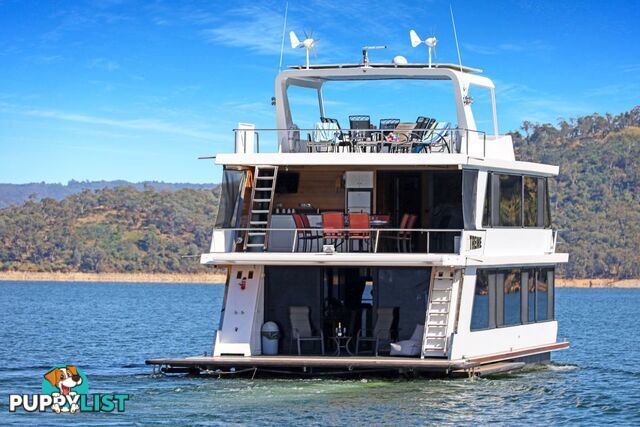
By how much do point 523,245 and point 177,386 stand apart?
289 inches

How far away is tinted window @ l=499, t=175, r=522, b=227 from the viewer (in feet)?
79.8

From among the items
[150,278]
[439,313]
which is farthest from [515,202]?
[150,278]

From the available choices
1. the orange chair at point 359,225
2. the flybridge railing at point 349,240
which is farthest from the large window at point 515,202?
the orange chair at point 359,225

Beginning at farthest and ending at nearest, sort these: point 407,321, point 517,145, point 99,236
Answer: point 517,145 → point 99,236 → point 407,321

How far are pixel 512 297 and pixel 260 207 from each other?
17.0 ft

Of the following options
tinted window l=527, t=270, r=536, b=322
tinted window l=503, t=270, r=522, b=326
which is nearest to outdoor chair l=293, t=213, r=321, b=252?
tinted window l=503, t=270, r=522, b=326

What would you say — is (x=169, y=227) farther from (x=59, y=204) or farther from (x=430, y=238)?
(x=430, y=238)

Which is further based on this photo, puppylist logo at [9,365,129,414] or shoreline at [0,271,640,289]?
shoreline at [0,271,640,289]

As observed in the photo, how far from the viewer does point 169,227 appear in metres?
134

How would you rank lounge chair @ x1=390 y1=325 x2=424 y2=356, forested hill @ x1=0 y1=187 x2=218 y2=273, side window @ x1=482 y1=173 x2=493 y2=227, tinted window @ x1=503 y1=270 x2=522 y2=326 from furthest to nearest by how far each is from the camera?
forested hill @ x1=0 y1=187 x2=218 y2=273
tinted window @ x1=503 y1=270 x2=522 y2=326
side window @ x1=482 y1=173 x2=493 y2=227
lounge chair @ x1=390 y1=325 x2=424 y2=356

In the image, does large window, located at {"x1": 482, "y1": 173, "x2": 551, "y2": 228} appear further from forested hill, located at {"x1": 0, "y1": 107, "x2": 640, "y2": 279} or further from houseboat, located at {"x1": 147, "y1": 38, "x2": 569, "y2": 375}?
forested hill, located at {"x1": 0, "y1": 107, "x2": 640, "y2": 279}

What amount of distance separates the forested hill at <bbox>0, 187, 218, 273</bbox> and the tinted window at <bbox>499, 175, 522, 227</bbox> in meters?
102

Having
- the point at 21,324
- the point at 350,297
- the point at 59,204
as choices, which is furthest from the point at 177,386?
the point at 59,204

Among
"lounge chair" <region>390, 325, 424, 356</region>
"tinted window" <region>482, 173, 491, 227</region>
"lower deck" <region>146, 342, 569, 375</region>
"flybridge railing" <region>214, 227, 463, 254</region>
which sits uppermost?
"tinted window" <region>482, 173, 491, 227</region>
